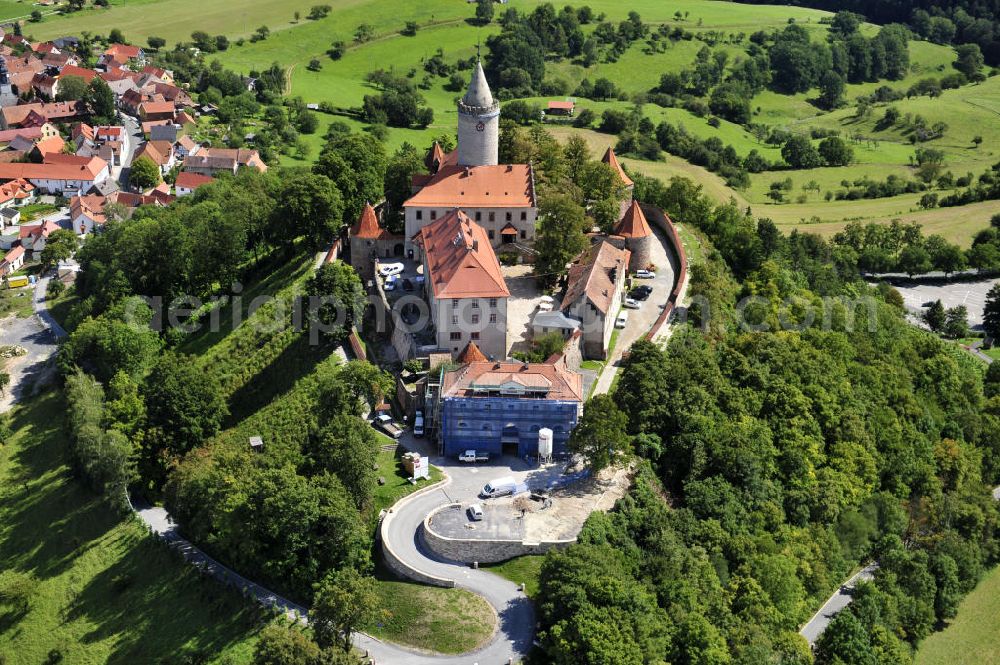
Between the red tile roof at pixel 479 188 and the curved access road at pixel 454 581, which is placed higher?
the red tile roof at pixel 479 188

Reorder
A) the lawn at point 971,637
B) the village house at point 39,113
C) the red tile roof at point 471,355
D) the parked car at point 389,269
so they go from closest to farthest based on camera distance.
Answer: the lawn at point 971,637, the red tile roof at point 471,355, the parked car at point 389,269, the village house at point 39,113

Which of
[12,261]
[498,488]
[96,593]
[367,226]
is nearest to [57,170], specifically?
[12,261]

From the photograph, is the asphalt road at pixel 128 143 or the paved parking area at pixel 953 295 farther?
the asphalt road at pixel 128 143

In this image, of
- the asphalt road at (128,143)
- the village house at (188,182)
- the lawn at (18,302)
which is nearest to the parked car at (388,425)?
the lawn at (18,302)

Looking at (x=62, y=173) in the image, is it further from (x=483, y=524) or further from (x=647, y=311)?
(x=483, y=524)

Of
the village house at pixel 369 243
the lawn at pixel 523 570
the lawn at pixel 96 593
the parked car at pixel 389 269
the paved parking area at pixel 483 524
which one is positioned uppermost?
the village house at pixel 369 243

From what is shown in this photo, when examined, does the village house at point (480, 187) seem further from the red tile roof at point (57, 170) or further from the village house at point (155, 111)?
the village house at point (155, 111)

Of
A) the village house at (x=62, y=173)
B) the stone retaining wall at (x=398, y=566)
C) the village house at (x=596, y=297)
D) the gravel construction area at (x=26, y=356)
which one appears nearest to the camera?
the stone retaining wall at (x=398, y=566)
